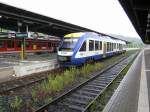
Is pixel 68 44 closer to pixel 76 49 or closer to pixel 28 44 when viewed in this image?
pixel 76 49

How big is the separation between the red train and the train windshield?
8915 mm

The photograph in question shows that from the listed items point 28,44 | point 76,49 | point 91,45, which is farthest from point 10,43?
point 76,49

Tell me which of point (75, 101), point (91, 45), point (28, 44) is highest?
point (28, 44)

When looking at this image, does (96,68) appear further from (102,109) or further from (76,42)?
(102,109)

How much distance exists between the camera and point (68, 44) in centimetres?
1909

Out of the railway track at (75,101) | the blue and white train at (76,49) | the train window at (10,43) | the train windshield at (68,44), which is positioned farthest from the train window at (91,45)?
the train window at (10,43)

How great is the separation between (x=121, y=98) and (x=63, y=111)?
8.51 feet

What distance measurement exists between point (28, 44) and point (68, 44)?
60.2 ft

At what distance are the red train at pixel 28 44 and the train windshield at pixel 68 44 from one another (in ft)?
29.2

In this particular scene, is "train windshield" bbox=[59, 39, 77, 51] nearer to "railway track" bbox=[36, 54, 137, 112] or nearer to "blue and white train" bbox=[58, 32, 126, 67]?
"blue and white train" bbox=[58, 32, 126, 67]

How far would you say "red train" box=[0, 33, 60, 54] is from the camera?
3193 centimetres

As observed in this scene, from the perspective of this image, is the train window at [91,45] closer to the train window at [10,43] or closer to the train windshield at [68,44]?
the train windshield at [68,44]

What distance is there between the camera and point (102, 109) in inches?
326

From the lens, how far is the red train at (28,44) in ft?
105
